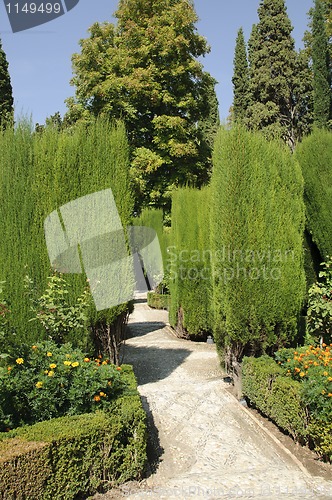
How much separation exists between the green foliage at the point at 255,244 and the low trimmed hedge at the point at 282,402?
0.46 metres

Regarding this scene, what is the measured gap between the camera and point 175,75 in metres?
15.4

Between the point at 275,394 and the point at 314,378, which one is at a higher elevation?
the point at 314,378

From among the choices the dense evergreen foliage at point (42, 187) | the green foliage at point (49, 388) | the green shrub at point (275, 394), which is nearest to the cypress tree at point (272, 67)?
the dense evergreen foliage at point (42, 187)

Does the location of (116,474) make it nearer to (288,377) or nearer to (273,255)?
(288,377)

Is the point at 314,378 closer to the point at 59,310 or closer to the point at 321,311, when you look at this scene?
the point at 321,311

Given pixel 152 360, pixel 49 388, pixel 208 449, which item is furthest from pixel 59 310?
pixel 152 360

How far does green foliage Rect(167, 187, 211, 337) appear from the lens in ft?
30.2

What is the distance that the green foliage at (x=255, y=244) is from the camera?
514 cm

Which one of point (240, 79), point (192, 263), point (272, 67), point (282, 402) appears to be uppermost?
point (240, 79)

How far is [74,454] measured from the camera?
3031 mm

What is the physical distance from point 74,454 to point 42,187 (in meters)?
3.12

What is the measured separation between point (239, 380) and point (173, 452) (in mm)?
1750

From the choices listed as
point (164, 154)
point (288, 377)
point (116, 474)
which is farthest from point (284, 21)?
point (116, 474)

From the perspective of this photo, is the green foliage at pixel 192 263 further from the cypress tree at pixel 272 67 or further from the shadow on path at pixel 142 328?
the cypress tree at pixel 272 67
